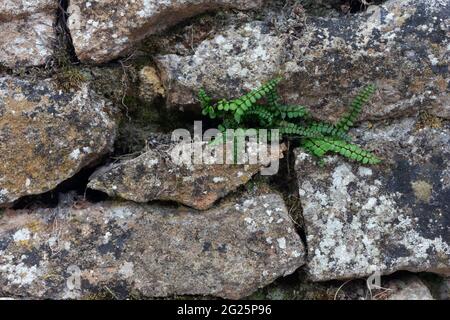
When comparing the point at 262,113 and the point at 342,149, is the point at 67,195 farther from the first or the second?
the point at 342,149

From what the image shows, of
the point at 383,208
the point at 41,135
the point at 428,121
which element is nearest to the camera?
the point at 41,135

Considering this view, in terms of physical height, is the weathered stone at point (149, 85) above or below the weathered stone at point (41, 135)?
above

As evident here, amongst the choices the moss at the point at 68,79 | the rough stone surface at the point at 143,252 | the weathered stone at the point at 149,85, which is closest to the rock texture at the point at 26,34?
the moss at the point at 68,79

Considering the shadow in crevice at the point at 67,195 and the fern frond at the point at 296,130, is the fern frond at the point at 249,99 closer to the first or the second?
the fern frond at the point at 296,130

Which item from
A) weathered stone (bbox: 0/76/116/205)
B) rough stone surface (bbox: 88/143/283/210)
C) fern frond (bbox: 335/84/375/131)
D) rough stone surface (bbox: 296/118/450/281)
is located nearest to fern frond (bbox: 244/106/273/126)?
rough stone surface (bbox: 88/143/283/210)

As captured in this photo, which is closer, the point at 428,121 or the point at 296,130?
the point at 296,130

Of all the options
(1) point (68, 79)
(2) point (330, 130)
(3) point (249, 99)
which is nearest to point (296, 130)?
(2) point (330, 130)

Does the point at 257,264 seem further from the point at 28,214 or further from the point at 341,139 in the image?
the point at 28,214

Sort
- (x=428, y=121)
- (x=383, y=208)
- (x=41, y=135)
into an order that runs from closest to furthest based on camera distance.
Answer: (x=41, y=135)
(x=383, y=208)
(x=428, y=121)
